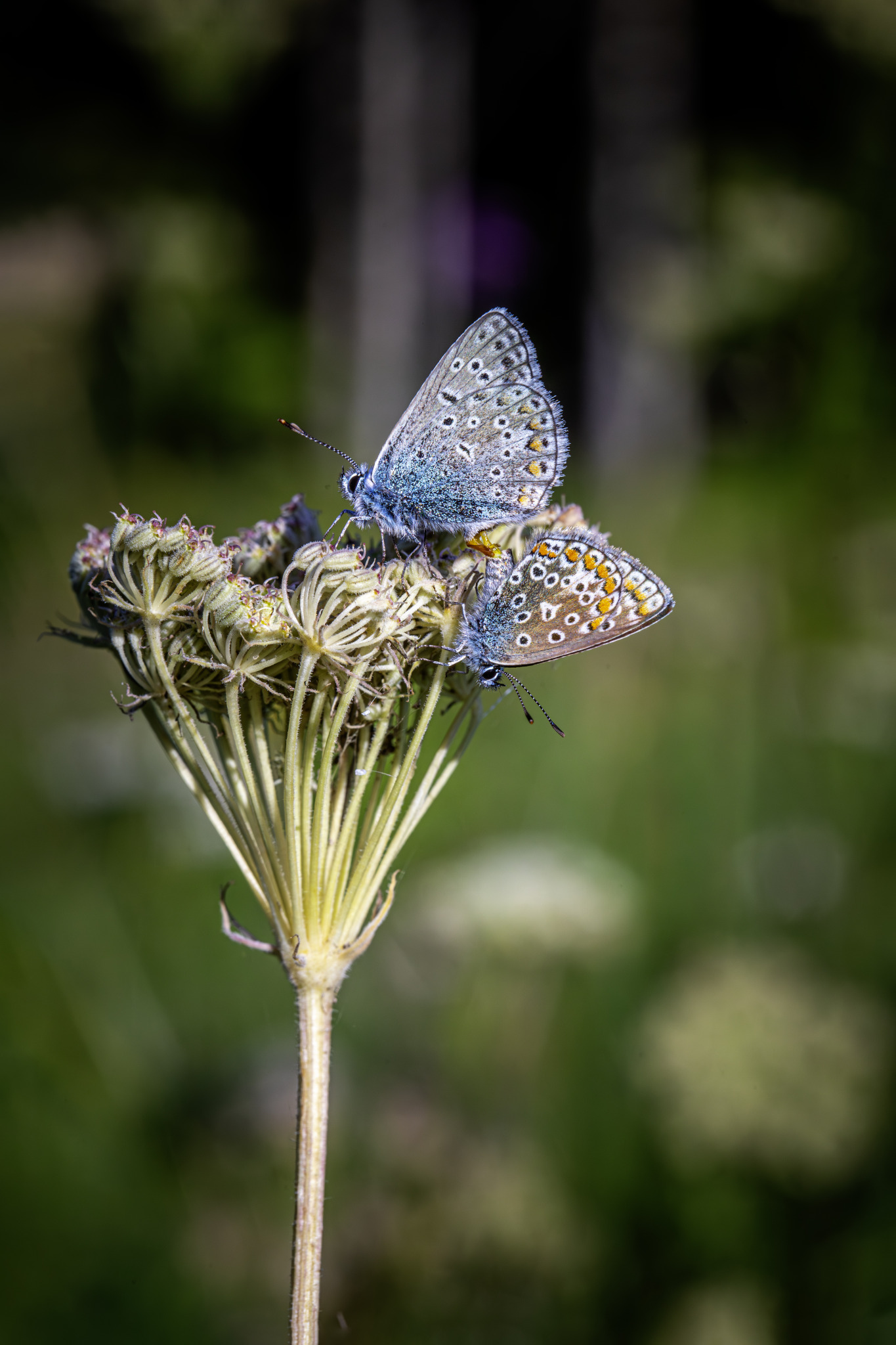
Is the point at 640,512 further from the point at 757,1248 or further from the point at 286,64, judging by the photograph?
the point at 286,64

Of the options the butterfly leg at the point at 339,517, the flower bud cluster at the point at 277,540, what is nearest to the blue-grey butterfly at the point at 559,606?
the butterfly leg at the point at 339,517

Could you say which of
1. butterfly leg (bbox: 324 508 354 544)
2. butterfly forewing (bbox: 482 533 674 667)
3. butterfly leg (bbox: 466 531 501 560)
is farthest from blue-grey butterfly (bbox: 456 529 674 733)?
butterfly leg (bbox: 324 508 354 544)

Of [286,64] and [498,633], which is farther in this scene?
[286,64]

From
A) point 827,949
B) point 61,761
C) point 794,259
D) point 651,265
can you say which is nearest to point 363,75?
point 651,265

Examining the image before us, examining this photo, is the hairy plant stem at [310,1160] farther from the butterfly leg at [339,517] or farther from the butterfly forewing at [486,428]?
the butterfly forewing at [486,428]

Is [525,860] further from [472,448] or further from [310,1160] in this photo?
[310,1160]

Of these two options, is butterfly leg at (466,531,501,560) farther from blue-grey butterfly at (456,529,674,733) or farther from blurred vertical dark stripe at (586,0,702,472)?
blurred vertical dark stripe at (586,0,702,472)
